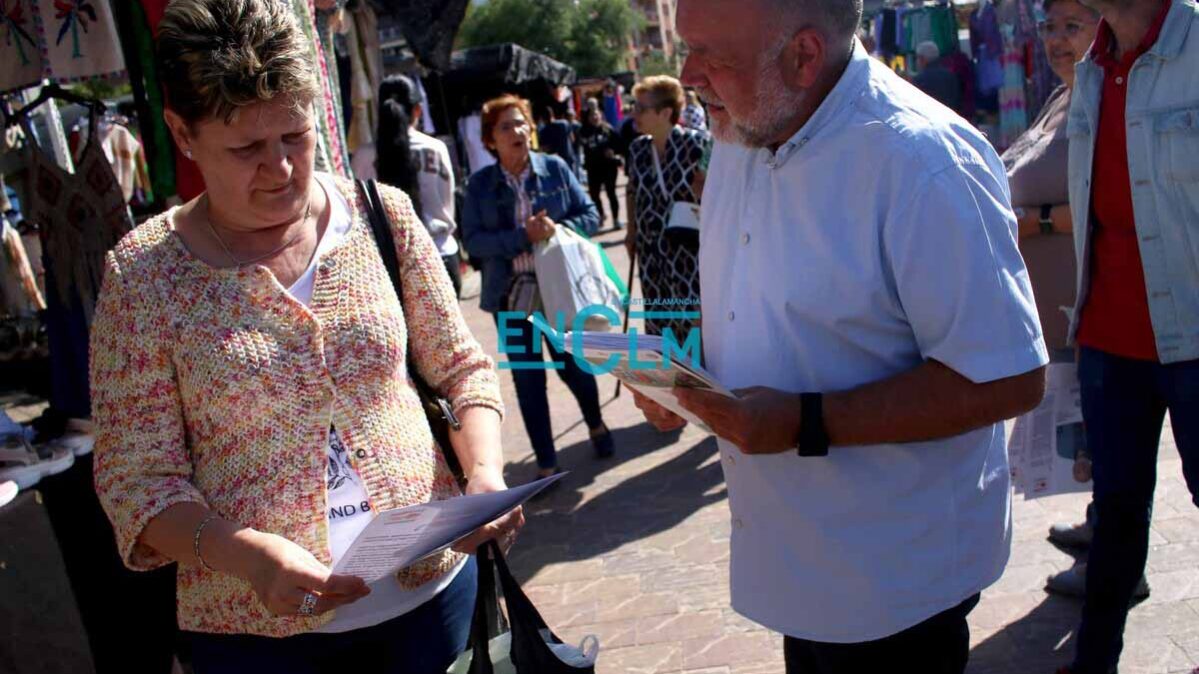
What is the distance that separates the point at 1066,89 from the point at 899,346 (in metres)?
2.36

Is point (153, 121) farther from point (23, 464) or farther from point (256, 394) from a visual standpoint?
point (256, 394)

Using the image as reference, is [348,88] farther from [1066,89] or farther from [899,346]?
[899,346]

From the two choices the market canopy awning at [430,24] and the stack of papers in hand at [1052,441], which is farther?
the market canopy awning at [430,24]

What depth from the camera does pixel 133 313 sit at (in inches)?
72.2

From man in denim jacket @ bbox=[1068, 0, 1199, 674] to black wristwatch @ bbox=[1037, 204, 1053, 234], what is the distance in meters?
0.61

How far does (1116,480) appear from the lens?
304 centimetres

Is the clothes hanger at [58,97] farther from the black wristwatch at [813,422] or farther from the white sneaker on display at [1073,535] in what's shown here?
the white sneaker on display at [1073,535]

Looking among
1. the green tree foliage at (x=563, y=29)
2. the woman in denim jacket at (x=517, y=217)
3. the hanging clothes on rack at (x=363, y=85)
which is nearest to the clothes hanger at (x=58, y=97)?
the woman in denim jacket at (x=517, y=217)

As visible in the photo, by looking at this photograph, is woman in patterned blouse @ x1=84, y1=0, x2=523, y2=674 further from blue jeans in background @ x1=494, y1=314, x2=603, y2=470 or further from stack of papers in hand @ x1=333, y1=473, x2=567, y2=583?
blue jeans in background @ x1=494, y1=314, x2=603, y2=470

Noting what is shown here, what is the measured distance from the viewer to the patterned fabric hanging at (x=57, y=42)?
159 inches

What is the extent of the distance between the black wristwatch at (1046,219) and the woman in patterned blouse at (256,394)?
2.52 metres

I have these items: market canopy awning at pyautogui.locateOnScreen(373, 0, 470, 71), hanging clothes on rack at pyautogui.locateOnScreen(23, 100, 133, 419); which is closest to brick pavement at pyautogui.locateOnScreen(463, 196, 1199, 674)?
hanging clothes on rack at pyautogui.locateOnScreen(23, 100, 133, 419)

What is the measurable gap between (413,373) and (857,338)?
0.87 meters

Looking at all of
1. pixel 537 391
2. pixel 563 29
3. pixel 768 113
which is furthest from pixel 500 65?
pixel 563 29
